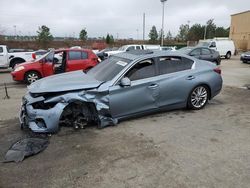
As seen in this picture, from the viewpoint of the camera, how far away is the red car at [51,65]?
10328 mm

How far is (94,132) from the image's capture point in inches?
192

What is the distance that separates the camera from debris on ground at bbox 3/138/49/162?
12.9 feet

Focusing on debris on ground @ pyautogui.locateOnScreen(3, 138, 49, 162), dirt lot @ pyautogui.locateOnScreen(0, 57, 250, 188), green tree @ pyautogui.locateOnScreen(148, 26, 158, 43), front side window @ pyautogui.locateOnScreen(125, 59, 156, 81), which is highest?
green tree @ pyautogui.locateOnScreen(148, 26, 158, 43)

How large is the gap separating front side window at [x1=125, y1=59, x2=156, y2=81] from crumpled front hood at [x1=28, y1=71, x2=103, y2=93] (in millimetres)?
673

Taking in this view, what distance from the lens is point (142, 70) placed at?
5477 millimetres

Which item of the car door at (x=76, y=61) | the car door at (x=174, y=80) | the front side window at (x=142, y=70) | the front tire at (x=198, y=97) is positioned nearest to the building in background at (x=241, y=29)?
the car door at (x=76, y=61)

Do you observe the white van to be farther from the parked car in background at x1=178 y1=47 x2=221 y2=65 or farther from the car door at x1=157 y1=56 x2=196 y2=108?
the car door at x1=157 y1=56 x2=196 y2=108

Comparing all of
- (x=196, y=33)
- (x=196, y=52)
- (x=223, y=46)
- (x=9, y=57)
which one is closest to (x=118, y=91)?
(x=196, y=52)

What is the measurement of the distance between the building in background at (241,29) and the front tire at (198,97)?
43769 mm

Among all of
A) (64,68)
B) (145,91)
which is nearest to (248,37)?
(64,68)

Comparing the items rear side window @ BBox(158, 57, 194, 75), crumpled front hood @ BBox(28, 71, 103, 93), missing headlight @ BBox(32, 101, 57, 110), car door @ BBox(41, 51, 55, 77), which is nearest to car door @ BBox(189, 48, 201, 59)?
car door @ BBox(41, 51, 55, 77)

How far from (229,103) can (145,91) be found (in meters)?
3.08

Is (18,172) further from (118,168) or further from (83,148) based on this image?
(118,168)

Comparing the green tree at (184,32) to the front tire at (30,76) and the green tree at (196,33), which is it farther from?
the front tire at (30,76)
